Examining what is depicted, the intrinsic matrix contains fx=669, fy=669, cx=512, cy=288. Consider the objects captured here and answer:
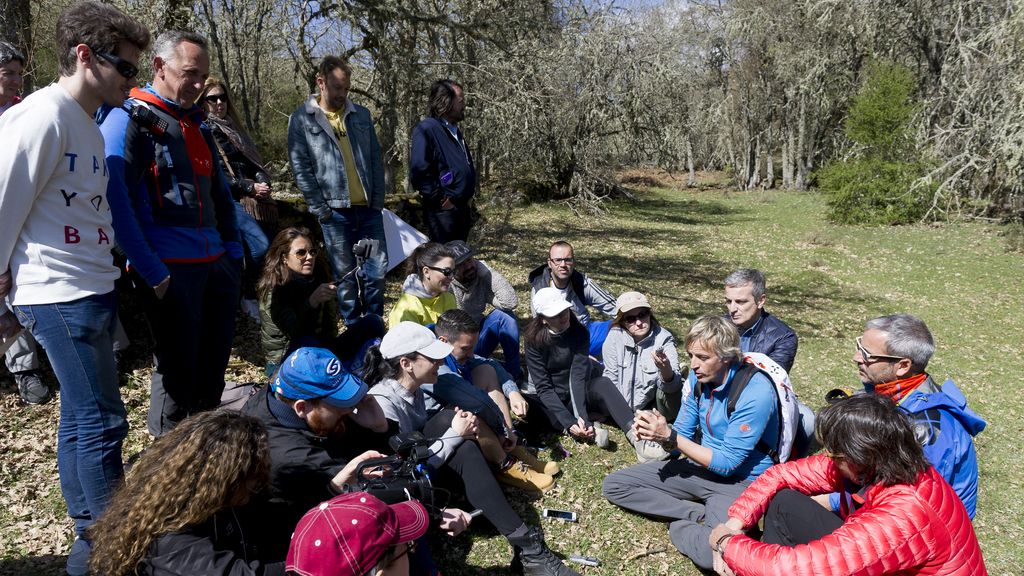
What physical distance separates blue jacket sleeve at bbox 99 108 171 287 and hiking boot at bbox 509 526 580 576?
2028mm

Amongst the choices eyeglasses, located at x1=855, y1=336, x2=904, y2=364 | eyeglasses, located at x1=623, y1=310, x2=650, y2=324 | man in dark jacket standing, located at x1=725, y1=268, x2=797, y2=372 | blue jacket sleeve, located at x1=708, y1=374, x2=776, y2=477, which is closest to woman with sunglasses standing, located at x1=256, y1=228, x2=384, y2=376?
eyeglasses, located at x1=623, y1=310, x2=650, y2=324

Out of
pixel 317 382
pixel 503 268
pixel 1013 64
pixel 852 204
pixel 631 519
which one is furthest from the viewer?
pixel 852 204

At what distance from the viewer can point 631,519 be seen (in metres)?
3.78

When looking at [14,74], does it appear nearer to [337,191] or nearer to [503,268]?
[337,191]

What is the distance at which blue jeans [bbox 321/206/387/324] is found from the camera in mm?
4977

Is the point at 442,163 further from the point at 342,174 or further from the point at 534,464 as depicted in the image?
the point at 534,464

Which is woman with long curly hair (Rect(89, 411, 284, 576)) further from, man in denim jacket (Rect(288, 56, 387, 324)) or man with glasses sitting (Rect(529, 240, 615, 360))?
man with glasses sitting (Rect(529, 240, 615, 360))

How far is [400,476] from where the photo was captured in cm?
267

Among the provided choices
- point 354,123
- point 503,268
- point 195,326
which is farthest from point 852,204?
point 195,326

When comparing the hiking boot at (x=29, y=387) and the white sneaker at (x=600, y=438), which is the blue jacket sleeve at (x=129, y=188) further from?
the white sneaker at (x=600, y=438)

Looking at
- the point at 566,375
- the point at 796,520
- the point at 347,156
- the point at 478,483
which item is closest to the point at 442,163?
the point at 347,156

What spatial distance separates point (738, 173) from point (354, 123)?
99.1 feet

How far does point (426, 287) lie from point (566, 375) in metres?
1.16

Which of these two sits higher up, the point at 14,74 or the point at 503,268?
the point at 14,74
